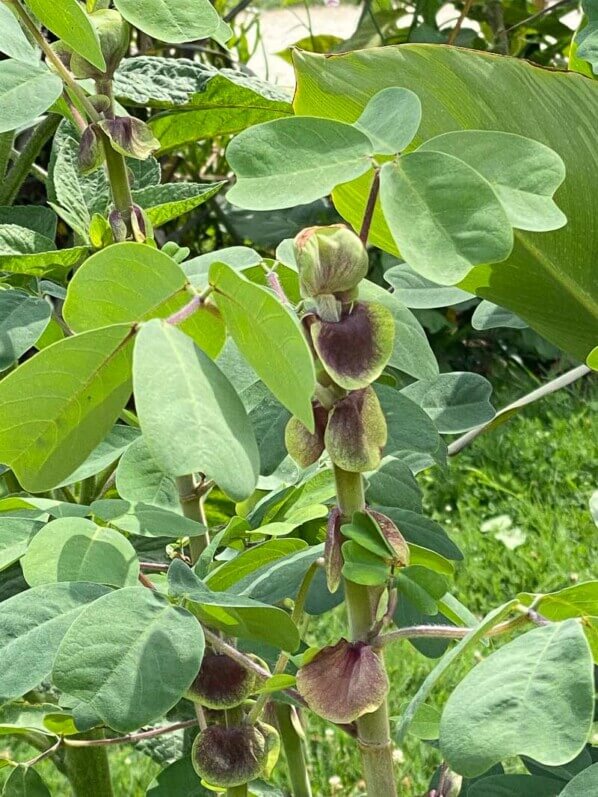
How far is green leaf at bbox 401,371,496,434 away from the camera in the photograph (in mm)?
648

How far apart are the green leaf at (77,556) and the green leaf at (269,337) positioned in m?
0.13

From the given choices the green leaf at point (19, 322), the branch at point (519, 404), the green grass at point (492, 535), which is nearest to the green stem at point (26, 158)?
the green leaf at point (19, 322)

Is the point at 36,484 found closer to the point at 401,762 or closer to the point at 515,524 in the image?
the point at 401,762

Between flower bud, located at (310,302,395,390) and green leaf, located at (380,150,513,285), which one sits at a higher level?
green leaf, located at (380,150,513,285)

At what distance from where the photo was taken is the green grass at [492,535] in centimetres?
153

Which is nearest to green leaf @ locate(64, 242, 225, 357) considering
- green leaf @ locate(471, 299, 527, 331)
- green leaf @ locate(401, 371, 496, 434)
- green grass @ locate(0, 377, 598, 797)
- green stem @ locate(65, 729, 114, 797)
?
green leaf @ locate(401, 371, 496, 434)

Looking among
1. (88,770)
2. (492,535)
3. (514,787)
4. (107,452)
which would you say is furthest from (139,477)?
(492,535)

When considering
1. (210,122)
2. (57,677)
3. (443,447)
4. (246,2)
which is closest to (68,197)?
(210,122)

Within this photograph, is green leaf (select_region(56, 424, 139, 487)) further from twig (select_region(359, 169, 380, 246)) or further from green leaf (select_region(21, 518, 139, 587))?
twig (select_region(359, 169, 380, 246))

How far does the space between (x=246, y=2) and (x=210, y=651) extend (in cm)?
116

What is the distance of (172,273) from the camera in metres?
0.42

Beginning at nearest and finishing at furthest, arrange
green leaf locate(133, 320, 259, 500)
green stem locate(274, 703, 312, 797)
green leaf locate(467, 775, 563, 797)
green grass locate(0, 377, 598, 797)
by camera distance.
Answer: green leaf locate(133, 320, 259, 500)
green leaf locate(467, 775, 563, 797)
green stem locate(274, 703, 312, 797)
green grass locate(0, 377, 598, 797)

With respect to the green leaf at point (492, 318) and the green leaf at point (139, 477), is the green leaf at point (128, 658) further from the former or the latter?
the green leaf at point (492, 318)

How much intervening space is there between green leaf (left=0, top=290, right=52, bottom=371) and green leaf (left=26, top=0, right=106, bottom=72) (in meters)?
0.16
